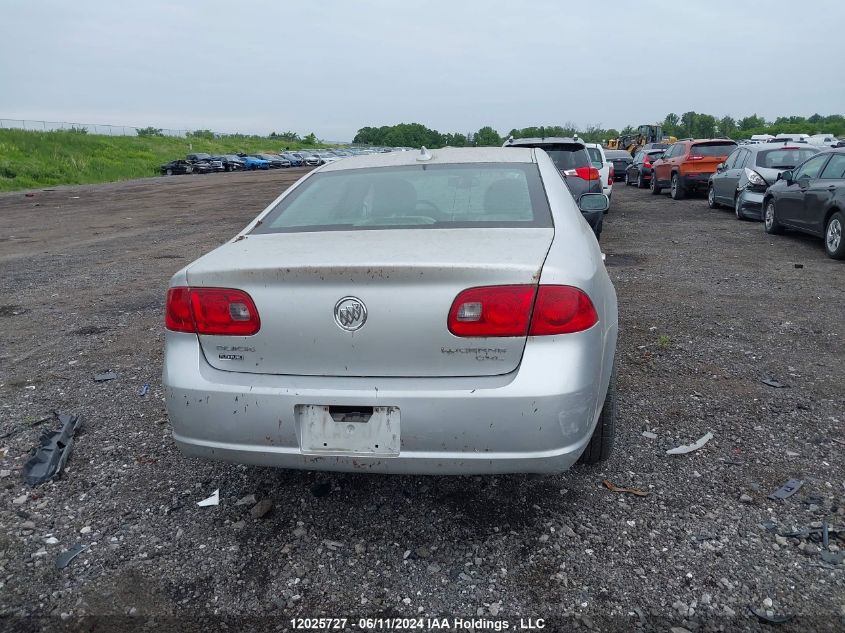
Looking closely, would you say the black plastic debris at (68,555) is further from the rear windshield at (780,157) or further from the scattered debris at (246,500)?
the rear windshield at (780,157)

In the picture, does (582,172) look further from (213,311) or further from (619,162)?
(619,162)

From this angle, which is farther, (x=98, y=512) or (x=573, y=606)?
(x=98, y=512)

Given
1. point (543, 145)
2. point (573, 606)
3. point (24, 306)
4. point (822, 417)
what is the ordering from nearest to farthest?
point (573, 606) < point (822, 417) < point (24, 306) < point (543, 145)

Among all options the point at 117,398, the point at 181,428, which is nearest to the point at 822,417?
the point at 181,428

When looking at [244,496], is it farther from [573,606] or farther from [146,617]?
[573,606]

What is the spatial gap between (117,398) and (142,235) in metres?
10.6

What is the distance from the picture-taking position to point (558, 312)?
8.25ft

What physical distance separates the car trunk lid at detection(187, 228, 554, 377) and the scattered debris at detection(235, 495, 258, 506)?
84cm

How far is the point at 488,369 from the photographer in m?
2.50

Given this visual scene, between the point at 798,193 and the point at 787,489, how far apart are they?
8.39 m

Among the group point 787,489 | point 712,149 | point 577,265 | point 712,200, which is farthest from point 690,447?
point 712,149

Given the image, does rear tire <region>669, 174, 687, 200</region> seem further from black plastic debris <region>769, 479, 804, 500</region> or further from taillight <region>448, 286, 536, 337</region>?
taillight <region>448, 286, 536, 337</region>

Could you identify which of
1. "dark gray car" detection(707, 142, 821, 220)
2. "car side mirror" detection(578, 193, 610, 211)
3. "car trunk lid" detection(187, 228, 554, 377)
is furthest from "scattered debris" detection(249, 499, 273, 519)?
"dark gray car" detection(707, 142, 821, 220)

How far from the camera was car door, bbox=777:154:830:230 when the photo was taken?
10000 mm
